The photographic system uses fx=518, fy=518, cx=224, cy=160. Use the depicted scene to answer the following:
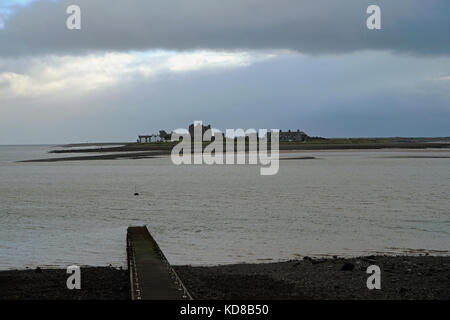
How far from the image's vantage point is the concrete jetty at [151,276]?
12943 millimetres

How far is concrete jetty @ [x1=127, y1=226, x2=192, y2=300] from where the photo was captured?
12.9m

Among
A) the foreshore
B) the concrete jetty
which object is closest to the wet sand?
the foreshore

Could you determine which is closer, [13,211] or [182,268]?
[182,268]

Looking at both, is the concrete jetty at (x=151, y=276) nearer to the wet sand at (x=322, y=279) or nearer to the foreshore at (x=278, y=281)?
the foreshore at (x=278, y=281)

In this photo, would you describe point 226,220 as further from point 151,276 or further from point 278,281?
point 151,276

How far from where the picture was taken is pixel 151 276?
1480cm

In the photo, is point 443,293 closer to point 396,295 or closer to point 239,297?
point 396,295

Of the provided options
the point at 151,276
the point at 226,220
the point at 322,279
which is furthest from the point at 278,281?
the point at 226,220

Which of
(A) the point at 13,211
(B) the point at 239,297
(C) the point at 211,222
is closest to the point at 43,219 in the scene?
(A) the point at 13,211

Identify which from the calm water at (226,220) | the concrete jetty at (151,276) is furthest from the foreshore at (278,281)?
the calm water at (226,220)

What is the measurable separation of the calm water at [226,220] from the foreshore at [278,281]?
7.56ft
